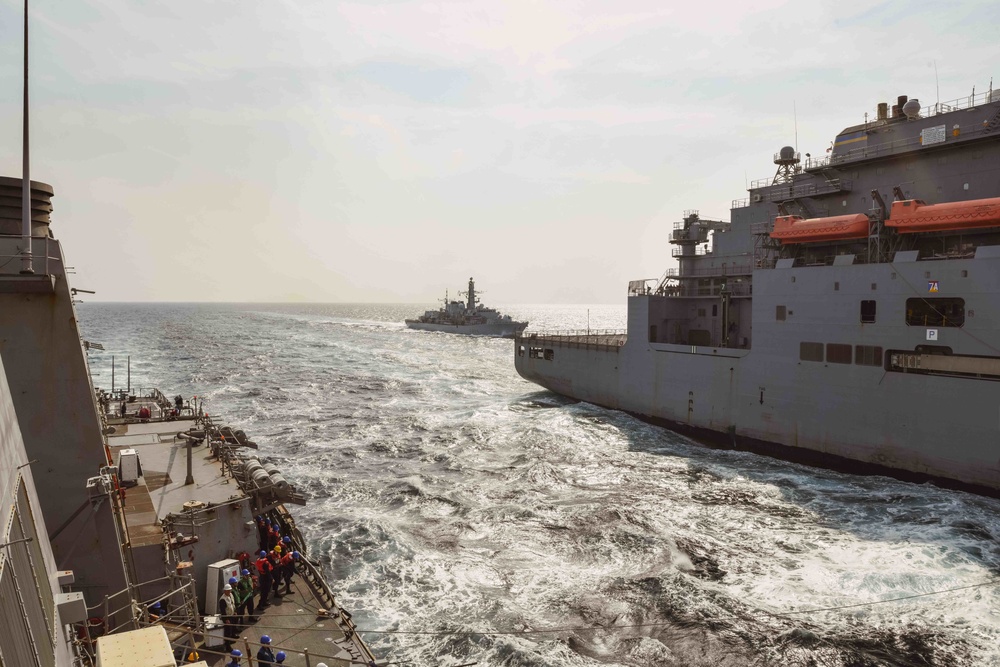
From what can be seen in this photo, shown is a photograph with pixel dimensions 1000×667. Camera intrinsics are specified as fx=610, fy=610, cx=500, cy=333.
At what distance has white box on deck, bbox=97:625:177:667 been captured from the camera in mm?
6754

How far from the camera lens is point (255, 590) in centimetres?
1305

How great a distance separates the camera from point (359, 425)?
1544 inches

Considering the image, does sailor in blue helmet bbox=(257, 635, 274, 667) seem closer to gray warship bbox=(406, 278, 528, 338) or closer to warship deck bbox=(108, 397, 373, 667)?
warship deck bbox=(108, 397, 373, 667)

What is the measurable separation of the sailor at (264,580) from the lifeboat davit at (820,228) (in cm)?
2737

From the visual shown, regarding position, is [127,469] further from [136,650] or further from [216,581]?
[136,650]

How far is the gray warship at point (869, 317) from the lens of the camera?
2338cm

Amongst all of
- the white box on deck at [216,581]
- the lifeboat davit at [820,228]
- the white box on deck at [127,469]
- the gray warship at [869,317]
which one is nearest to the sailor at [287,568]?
the white box on deck at [216,581]

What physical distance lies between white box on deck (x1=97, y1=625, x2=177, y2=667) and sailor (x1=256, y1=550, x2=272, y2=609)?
5.45 meters

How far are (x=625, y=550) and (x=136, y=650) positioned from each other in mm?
15642

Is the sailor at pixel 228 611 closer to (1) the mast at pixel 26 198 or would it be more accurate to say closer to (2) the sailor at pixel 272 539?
(2) the sailor at pixel 272 539

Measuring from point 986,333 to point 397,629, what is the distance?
23230 mm

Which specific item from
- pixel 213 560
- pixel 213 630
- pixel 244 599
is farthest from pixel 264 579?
pixel 213 560

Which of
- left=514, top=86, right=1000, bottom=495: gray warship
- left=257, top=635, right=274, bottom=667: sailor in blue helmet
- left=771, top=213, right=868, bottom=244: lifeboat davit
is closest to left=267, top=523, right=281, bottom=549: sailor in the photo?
left=257, top=635, right=274, bottom=667: sailor in blue helmet

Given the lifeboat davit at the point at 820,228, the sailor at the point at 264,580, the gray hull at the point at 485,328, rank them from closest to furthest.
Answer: the sailor at the point at 264,580, the lifeboat davit at the point at 820,228, the gray hull at the point at 485,328
